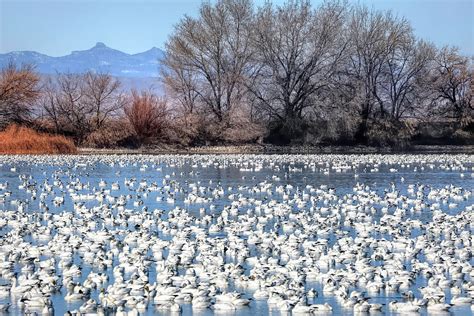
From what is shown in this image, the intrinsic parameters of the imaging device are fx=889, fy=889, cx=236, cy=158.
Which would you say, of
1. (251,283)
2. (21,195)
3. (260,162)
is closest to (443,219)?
(251,283)

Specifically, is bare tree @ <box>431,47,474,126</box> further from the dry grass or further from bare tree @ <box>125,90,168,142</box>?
the dry grass

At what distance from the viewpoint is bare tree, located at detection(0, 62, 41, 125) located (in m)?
59.9

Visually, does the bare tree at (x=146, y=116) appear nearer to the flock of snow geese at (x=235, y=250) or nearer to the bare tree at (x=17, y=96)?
the bare tree at (x=17, y=96)

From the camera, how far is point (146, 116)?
59.6m

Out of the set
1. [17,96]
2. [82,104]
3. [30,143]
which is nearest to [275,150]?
[82,104]

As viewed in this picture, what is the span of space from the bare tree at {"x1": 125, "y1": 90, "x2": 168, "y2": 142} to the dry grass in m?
4.74

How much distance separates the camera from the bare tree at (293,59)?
60.7 metres

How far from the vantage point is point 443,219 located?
21203 mm

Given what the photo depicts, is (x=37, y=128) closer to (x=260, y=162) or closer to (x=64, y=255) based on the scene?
(x=260, y=162)

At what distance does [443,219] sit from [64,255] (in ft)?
30.4

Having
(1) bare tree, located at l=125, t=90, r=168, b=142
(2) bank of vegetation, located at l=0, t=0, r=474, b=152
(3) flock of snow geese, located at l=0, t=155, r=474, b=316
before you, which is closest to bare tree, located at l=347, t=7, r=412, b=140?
(2) bank of vegetation, located at l=0, t=0, r=474, b=152

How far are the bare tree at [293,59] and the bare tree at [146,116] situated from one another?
21.1 feet

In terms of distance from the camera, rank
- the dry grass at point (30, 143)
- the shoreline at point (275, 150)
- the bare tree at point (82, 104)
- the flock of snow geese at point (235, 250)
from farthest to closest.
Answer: the bare tree at point (82, 104), the shoreline at point (275, 150), the dry grass at point (30, 143), the flock of snow geese at point (235, 250)

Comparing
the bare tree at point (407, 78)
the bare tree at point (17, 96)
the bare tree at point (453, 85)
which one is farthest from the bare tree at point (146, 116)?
the bare tree at point (453, 85)
